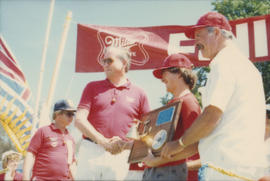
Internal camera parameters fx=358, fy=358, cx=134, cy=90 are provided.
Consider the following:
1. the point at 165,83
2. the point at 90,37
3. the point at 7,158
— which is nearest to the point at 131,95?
the point at 165,83

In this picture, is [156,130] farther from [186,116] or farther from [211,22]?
[211,22]

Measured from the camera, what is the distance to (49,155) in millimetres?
4195

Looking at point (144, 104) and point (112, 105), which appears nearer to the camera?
point (112, 105)

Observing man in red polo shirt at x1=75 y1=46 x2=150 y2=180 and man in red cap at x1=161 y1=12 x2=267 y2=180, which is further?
man in red polo shirt at x1=75 y1=46 x2=150 y2=180

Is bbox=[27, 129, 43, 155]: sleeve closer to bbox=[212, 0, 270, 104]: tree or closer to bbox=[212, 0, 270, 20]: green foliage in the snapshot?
bbox=[212, 0, 270, 104]: tree

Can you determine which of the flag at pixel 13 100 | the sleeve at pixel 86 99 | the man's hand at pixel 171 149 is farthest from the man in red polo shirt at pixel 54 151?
the flag at pixel 13 100

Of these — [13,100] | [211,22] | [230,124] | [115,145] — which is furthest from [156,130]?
[13,100]

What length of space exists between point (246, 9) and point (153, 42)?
32.5 feet

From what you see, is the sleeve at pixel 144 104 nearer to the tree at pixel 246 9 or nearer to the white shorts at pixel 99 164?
the white shorts at pixel 99 164

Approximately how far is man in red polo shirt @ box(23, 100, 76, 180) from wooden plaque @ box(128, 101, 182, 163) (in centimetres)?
189

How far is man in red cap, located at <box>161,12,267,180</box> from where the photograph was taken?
1.91m

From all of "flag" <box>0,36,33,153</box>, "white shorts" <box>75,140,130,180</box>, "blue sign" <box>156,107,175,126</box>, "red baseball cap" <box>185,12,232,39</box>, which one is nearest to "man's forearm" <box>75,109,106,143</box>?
"white shorts" <box>75,140,130,180</box>

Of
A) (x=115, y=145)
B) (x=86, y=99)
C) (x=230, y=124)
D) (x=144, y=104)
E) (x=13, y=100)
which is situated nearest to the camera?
(x=230, y=124)

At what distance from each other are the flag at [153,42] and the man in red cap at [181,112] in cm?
391
